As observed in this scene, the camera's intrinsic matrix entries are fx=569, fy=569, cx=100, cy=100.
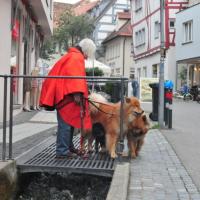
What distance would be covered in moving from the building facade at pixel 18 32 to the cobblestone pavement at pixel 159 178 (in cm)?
295

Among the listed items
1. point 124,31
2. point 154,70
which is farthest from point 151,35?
point 124,31

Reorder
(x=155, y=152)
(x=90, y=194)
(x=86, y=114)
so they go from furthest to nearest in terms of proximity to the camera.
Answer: (x=155, y=152)
(x=86, y=114)
(x=90, y=194)

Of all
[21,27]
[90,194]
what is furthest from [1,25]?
[90,194]

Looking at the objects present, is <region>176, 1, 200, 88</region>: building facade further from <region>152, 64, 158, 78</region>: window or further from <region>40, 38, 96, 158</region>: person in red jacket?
<region>40, 38, 96, 158</region>: person in red jacket

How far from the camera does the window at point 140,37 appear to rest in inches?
2094

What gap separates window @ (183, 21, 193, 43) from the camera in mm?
40862

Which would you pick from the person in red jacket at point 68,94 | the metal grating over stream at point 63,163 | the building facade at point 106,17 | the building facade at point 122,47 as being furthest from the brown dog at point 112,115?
the building facade at point 106,17

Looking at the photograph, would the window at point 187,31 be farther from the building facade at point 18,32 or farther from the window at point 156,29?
the building facade at point 18,32

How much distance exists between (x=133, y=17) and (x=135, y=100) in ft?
163

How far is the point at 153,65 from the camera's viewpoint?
Result: 49312 mm

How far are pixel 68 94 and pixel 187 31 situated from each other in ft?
112

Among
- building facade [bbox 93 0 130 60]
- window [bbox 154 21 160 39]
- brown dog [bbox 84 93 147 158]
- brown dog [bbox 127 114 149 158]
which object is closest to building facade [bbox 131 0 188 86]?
window [bbox 154 21 160 39]

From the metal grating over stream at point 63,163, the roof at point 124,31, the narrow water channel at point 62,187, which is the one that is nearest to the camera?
the metal grating over stream at point 63,163

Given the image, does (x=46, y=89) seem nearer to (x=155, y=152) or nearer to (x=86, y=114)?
(x=86, y=114)
